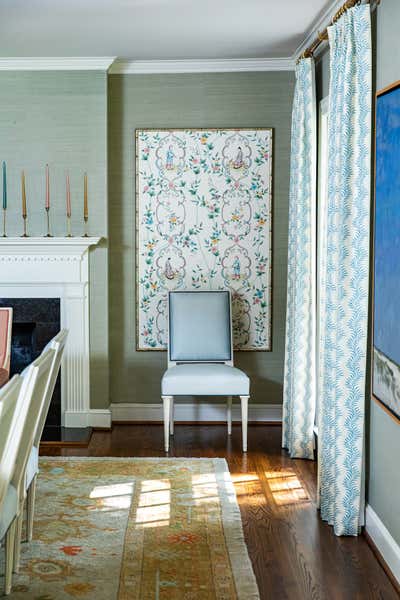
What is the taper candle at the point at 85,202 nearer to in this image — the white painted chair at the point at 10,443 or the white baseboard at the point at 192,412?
the white baseboard at the point at 192,412

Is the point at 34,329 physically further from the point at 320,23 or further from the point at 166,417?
the point at 320,23

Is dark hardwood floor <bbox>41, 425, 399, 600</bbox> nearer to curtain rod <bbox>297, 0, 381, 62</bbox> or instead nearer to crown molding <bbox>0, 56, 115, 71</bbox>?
curtain rod <bbox>297, 0, 381, 62</bbox>

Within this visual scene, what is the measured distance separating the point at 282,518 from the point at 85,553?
1009 mm

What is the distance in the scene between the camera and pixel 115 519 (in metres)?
3.61

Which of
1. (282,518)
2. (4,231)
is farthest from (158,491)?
(4,231)

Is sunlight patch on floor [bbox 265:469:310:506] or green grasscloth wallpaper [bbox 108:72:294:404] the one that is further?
green grasscloth wallpaper [bbox 108:72:294:404]

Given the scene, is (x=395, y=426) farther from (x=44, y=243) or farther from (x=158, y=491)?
(x=44, y=243)

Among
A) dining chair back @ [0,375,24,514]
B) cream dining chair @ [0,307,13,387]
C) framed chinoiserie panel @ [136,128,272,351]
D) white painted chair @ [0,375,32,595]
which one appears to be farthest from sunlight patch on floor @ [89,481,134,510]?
framed chinoiserie panel @ [136,128,272,351]

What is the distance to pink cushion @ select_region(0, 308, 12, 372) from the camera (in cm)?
431

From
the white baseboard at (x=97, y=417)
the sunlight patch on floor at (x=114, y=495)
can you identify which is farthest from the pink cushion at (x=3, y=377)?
the white baseboard at (x=97, y=417)

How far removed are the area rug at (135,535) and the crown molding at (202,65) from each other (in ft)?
9.10

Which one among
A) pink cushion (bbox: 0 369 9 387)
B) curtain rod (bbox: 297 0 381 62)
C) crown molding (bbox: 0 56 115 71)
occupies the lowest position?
pink cushion (bbox: 0 369 9 387)

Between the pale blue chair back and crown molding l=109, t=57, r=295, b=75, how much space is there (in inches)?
64.1

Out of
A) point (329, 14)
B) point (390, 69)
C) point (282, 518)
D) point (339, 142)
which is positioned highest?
point (329, 14)
